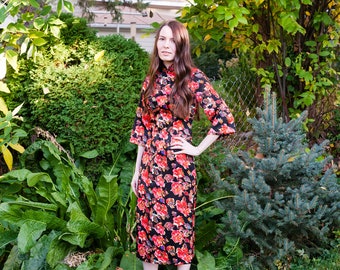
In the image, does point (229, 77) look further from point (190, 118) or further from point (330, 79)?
point (190, 118)

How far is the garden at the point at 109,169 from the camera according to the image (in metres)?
3.76

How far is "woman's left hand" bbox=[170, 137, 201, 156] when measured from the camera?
131 inches

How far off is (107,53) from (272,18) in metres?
1.99

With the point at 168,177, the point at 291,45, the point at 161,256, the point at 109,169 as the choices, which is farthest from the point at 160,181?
the point at 291,45

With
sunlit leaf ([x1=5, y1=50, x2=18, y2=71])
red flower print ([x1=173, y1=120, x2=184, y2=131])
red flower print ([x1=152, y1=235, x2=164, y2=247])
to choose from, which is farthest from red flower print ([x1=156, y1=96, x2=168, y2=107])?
sunlit leaf ([x1=5, y1=50, x2=18, y2=71])

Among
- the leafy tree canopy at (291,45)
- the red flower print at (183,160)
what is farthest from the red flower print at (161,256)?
the leafy tree canopy at (291,45)

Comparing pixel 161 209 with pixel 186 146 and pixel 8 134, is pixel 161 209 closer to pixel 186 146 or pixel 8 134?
pixel 186 146

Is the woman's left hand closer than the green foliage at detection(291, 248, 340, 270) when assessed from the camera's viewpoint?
Yes

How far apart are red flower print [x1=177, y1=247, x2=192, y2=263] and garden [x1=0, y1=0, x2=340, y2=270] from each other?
27cm

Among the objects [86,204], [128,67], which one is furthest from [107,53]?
[86,204]

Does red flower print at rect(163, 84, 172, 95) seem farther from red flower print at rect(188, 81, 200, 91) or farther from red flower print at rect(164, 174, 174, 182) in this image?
red flower print at rect(164, 174, 174, 182)

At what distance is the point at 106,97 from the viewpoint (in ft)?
14.4

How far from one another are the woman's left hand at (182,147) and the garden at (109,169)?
64 centimetres

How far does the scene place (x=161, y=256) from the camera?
344cm
